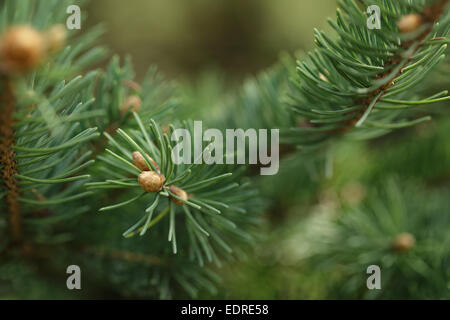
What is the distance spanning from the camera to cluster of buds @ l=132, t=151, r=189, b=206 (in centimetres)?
27

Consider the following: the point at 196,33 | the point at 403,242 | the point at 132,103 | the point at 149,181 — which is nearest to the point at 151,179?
the point at 149,181

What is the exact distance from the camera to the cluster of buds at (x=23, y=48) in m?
0.18

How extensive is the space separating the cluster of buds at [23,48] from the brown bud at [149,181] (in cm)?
11

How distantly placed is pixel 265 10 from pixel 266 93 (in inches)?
32.6

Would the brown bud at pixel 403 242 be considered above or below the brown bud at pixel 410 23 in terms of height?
below

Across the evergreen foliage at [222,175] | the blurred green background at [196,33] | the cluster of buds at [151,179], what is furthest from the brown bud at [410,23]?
the blurred green background at [196,33]

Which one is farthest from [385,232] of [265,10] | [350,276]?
[265,10]

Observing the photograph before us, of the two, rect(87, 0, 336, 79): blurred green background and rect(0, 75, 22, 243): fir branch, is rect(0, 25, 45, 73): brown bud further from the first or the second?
rect(87, 0, 336, 79): blurred green background

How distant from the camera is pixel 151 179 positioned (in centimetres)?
27

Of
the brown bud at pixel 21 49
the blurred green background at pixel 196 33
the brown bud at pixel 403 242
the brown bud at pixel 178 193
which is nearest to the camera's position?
the brown bud at pixel 21 49

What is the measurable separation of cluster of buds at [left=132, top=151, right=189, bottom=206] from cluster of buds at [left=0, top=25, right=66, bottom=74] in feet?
0.34

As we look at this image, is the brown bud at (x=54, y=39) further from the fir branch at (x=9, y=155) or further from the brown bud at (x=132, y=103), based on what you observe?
the brown bud at (x=132, y=103)

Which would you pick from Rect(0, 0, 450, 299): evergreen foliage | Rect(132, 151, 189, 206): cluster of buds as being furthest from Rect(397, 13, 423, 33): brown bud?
Rect(132, 151, 189, 206): cluster of buds
